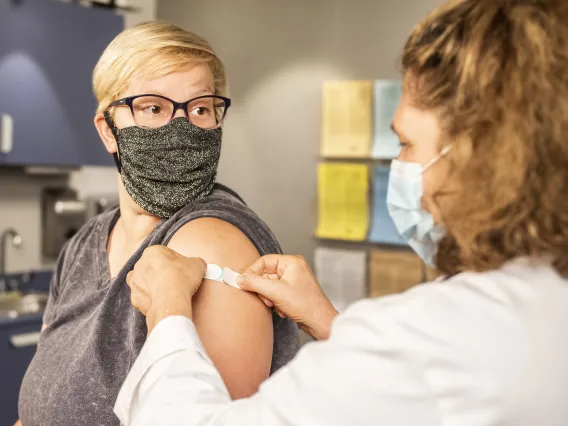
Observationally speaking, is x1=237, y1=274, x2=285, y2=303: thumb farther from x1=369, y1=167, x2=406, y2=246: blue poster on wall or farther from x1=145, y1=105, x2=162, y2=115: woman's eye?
x1=369, y1=167, x2=406, y2=246: blue poster on wall

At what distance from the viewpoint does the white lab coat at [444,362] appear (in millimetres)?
769

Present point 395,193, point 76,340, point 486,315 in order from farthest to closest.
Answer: point 76,340 < point 395,193 < point 486,315

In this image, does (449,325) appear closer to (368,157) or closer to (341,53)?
(368,157)

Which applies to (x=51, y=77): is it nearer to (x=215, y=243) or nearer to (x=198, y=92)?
(x=198, y=92)

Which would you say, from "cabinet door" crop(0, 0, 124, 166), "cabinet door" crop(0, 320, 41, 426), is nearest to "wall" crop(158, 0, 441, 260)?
"cabinet door" crop(0, 0, 124, 166)

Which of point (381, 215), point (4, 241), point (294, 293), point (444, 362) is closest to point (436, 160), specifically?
point (444, 362)

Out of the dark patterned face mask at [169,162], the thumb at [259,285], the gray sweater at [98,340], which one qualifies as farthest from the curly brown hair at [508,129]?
the dark patterned face mask at [169,162]

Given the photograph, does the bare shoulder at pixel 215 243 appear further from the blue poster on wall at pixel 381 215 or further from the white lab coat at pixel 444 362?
the blue poster on wall at pixel 381 215

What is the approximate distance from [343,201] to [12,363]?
177 cm

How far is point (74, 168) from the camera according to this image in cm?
396

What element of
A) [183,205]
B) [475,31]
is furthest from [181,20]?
[475,31]

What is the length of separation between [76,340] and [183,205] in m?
0.33

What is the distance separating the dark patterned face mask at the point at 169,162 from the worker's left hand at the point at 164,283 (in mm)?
229

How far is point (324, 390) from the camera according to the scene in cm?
82
